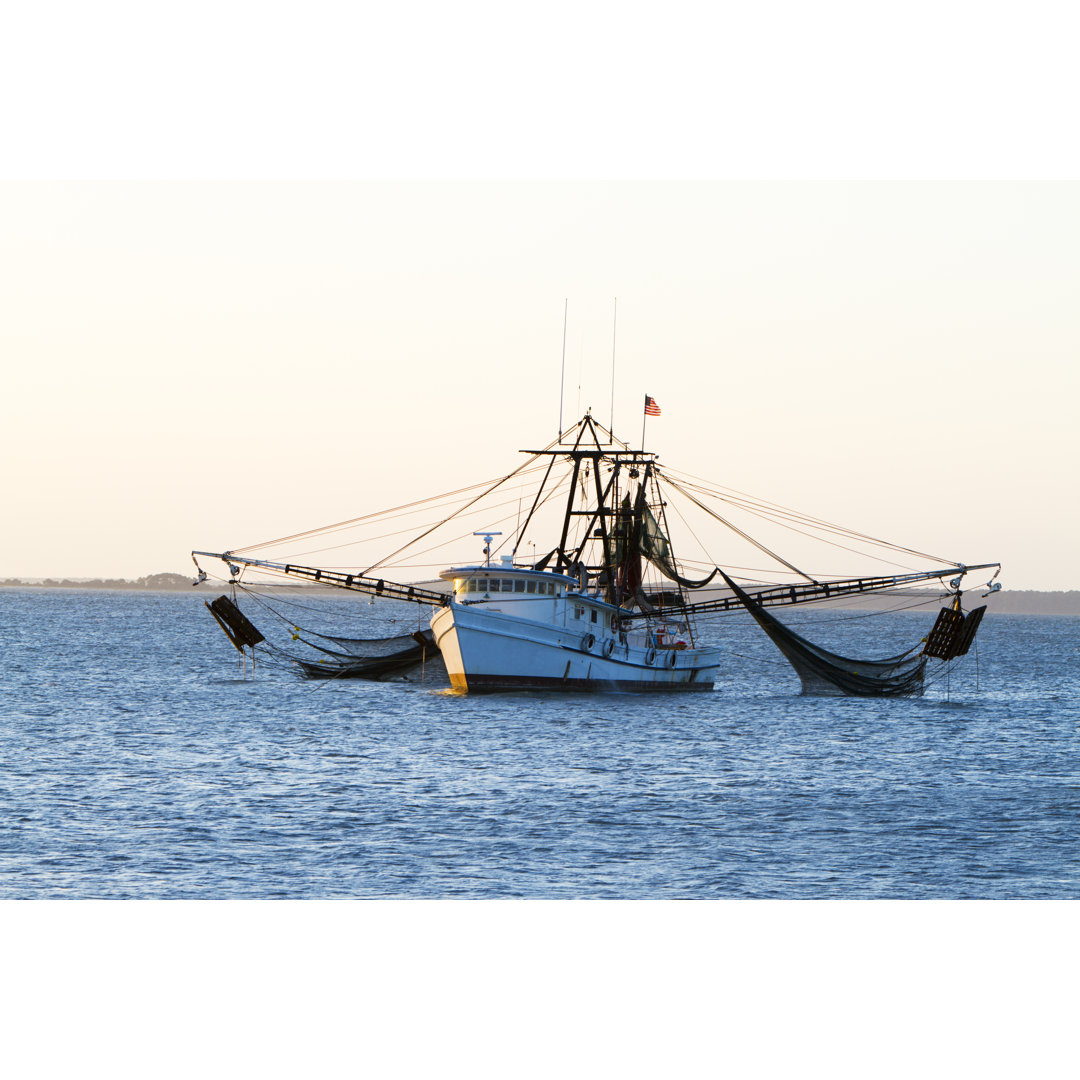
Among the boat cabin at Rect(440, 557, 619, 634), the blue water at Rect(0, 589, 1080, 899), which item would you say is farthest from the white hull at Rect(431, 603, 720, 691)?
the blue water at Rect(0, 589, 1080, 899)

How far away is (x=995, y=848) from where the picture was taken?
1168 inches

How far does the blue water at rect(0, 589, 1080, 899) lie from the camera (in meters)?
25.7

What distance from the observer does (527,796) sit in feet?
114

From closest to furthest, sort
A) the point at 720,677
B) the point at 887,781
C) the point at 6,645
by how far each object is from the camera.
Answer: the point at 887,781
the point at 720,677
the point at 6,645

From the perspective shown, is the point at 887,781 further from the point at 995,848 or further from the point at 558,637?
the point at 558,637

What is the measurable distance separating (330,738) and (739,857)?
22.1 m

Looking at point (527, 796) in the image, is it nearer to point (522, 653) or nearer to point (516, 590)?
point (516, 590)

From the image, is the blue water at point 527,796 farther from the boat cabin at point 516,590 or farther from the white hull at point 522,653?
the boat cabin at point 516,590

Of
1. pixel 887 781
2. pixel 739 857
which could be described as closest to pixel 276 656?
pixel 887 781

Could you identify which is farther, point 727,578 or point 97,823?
point 727,578

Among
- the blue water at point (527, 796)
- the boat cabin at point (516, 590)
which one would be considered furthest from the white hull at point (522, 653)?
the blue water at point (527, 796)

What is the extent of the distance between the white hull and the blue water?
1.03 metres

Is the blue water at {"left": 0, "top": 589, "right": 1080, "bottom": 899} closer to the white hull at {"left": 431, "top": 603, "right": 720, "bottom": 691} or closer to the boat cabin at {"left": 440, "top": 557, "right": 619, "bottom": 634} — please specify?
the white hull at {"left": 431, "top": 603, "right": 720, "bottom": 691}

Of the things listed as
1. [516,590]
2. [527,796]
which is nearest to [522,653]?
[516,590]
